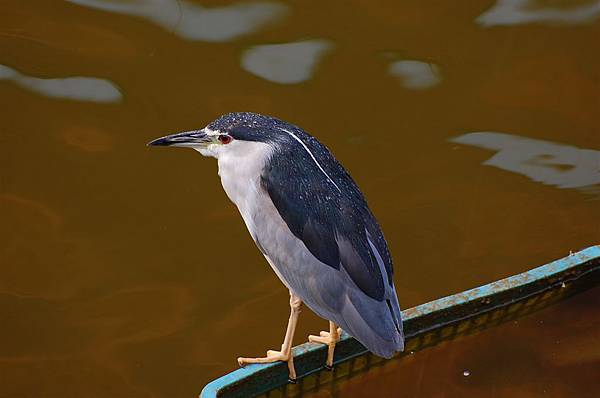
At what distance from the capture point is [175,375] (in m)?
3.90

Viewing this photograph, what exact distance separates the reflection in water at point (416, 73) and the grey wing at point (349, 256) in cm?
233

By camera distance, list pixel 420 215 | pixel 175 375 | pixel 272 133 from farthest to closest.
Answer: pixel 420 215
pixel 175 375
pixel 272 133

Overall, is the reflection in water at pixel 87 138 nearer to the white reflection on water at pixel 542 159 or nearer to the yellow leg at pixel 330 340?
the white reflection on water at pixel 542 159

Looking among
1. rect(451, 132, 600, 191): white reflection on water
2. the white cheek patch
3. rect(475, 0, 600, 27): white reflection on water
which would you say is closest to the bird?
the white cheek patch

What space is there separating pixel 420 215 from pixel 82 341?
1555 millimetres

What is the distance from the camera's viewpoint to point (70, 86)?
5.16 m

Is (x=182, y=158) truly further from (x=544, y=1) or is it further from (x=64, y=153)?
(x=544, y=1)

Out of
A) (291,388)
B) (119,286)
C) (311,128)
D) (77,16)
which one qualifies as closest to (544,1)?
(311,128)

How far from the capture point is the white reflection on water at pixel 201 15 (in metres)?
5.46

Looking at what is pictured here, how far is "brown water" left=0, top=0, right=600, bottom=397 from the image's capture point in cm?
402

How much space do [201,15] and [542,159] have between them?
1.93 meters

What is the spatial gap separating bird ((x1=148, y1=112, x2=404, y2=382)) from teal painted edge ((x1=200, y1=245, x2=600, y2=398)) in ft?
0.26

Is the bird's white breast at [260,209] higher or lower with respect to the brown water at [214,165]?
higher

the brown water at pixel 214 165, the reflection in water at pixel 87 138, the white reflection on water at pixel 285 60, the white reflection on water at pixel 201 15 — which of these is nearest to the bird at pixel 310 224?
the brown water at pixel 214 165
